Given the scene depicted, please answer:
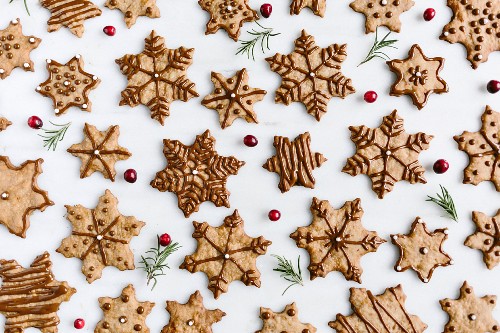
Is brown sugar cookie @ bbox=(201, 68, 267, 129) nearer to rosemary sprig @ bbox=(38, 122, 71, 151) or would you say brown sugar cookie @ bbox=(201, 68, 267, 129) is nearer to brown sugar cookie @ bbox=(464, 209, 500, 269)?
rosemary sprig @ bbox=(38, 122, 71, 151)

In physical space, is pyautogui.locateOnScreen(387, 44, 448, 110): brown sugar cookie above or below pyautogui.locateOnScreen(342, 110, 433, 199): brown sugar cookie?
above

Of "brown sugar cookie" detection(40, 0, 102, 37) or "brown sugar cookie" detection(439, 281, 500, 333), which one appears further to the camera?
"brown sugar cookie" detection(40, 0, 102, 37)

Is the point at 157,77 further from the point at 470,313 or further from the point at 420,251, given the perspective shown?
the point at 470,313

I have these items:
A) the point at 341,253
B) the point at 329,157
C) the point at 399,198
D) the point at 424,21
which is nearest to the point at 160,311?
the point at 341,253

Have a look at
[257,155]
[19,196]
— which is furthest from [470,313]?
[19,196]

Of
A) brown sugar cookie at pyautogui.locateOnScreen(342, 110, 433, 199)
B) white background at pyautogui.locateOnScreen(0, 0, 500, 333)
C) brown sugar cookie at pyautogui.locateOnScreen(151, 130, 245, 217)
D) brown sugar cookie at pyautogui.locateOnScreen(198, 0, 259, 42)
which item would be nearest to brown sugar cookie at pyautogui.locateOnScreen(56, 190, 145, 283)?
white background at pyautogui.locateOnScreen(0, 0, 500, 333)

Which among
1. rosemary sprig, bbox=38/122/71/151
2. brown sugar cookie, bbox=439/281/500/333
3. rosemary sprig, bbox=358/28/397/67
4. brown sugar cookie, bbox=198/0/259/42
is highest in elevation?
brown sugar cookie, bbox=198/0/259/42

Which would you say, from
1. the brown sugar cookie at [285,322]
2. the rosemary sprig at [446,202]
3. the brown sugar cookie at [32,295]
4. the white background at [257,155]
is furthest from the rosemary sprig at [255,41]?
the brown sugar cookie at [32,295]

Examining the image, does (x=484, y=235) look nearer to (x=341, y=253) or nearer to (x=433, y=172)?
(x=433, y=172)
